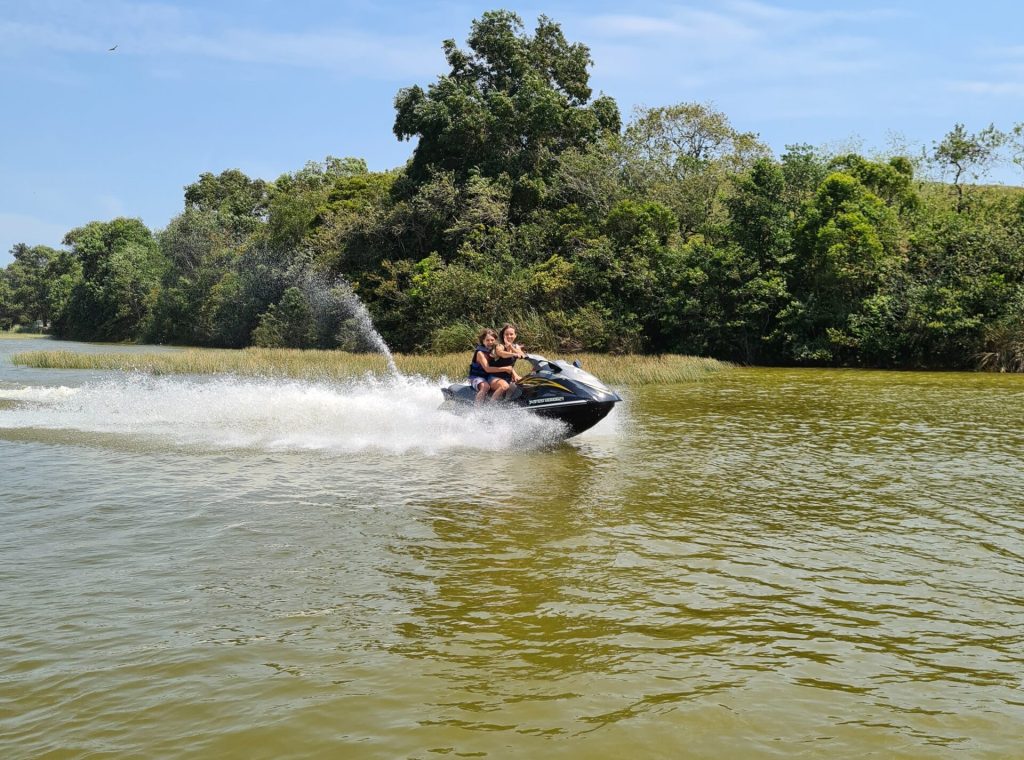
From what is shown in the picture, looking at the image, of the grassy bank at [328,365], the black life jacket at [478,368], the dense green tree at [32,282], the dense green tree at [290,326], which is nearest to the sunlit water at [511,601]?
the black life jacket at [478,368]

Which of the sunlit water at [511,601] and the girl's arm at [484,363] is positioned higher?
the girl's arm at [484,363]

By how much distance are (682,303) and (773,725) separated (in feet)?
96.7

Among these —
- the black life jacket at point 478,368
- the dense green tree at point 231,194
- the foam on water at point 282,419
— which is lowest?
the foam on water at point 282,419

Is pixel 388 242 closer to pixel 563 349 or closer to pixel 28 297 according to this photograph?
pixel 563 349

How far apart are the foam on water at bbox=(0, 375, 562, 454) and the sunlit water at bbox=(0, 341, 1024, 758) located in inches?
16.9

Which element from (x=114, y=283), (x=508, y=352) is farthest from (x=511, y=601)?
(x=114, y=283)

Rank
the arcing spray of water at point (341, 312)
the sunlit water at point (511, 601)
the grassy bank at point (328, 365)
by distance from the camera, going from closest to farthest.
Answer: the sunlit water at point (511, 601) → the grassy bank at point (328, 365) → the arcing spray of water at point (341, 312)

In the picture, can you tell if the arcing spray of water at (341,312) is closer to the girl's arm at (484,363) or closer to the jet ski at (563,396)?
the girl's arm at (484,363)

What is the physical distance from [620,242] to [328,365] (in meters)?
14.9

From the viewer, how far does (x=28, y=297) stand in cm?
9894

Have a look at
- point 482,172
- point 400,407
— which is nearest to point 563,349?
point 482,172

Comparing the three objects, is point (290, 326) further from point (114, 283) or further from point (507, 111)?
point (114, 283)

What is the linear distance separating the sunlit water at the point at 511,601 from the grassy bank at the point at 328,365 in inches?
471

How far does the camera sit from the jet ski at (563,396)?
1184 cm
